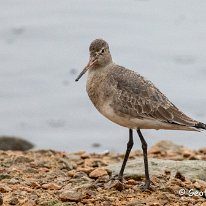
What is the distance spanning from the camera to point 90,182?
12.0 m

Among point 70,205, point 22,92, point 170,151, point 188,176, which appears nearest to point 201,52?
point 22,92

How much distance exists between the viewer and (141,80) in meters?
12.1

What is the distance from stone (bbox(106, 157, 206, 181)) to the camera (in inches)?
489

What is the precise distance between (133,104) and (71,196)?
4.50 ft

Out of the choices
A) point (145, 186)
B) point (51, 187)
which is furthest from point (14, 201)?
point (145, 186)

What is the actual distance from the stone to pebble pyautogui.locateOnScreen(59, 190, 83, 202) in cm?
130

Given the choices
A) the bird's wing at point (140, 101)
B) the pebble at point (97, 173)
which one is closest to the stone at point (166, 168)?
the pebble at point (97, 173)

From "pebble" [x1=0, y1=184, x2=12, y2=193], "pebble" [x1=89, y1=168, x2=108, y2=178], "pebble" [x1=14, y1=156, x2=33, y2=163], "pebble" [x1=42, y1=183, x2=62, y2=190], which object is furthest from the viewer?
"pebble" [x1=14, y1=156, x2=33, y2=163]

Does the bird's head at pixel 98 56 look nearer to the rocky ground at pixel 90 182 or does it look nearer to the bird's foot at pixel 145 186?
the rocky ground at pixel 90 182

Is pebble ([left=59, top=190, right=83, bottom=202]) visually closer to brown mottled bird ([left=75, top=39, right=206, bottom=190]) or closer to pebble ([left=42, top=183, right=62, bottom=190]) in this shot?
pebble ([left=42, top=183, right=62, bottom=190])

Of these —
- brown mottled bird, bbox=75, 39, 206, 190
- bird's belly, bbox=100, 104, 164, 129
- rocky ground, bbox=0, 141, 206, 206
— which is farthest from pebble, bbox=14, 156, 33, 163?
bird's belly, bbox=100, 104, 164, 129

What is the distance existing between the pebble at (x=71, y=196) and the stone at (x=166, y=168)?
1.30 m

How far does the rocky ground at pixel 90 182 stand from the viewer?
1115cm

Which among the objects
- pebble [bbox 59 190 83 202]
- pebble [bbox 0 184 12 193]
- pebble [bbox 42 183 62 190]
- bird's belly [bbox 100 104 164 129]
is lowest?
pebble [bbox 59 190 83 202]
